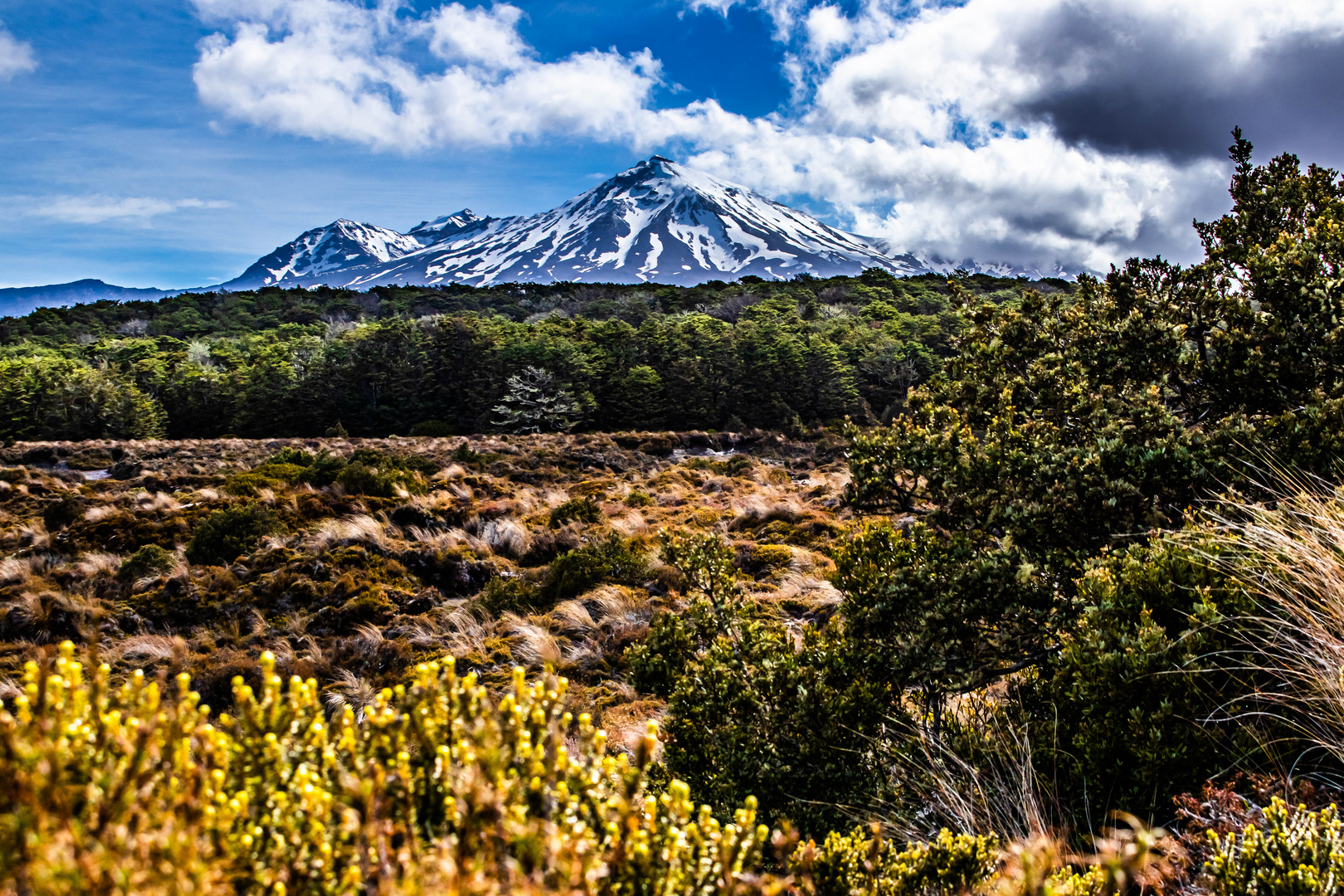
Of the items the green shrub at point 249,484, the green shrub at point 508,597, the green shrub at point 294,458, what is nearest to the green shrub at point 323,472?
the green shrub at point 249,484

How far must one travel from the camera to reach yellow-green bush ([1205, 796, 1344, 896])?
187 cm

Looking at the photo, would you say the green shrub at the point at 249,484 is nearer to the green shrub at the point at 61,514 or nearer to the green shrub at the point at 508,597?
the green shrub at the point at 61,514

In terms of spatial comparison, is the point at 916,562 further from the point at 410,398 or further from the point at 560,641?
the point at 410,398

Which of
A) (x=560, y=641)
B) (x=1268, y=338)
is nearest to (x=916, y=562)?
(x=1268, y=338)

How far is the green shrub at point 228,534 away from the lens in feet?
30.8

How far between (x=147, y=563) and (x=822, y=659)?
9615 millimetres

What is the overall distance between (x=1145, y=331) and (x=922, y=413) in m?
1.56

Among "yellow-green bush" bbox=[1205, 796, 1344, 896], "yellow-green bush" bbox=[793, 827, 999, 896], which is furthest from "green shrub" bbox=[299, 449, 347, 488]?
"yellow-green bush" bbox=[1205, 796, 1344, 896]

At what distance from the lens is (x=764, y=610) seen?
7559 mm

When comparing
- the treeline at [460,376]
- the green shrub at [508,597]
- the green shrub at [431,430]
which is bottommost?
the green shrub at [508,597]

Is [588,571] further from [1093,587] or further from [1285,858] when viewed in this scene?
[1285,858]

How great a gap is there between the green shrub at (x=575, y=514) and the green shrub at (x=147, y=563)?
18.4 ft

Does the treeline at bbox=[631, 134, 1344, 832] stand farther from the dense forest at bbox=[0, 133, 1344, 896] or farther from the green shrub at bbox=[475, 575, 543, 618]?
the green shrub at bbox=[475, 575, 543, 618]

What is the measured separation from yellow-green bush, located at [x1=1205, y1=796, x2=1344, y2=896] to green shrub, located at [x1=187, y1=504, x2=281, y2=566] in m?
10.8
